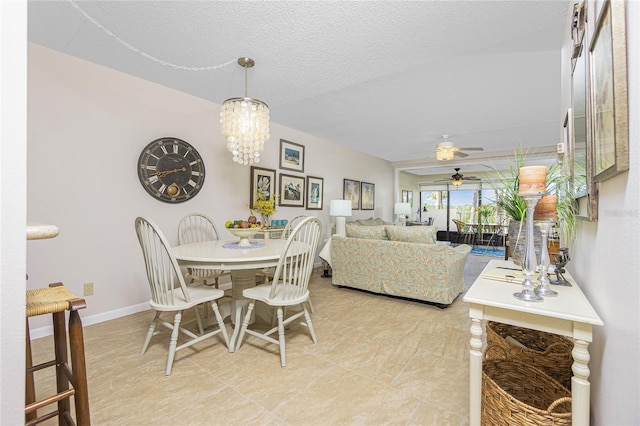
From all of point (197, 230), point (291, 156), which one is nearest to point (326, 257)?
point (291, 156)

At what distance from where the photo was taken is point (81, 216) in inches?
98.4

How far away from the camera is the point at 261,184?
4.07 m

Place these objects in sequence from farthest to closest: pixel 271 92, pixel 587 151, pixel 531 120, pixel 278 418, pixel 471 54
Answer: pixel 531 120, pixel 271 92, pixel 471 54, pixel 278 418, pixel 587 151

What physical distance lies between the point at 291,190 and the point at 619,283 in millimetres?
4040

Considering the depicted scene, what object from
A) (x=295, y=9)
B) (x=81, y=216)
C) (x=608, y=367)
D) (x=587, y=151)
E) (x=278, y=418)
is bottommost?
(x=278, y=418)

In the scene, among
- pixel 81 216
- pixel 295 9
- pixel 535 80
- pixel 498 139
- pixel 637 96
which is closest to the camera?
pixel 637 96

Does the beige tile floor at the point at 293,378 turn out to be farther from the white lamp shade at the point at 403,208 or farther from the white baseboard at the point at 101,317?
the white lamp shade at the point at 403,208

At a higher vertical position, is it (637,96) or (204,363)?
(637,96)

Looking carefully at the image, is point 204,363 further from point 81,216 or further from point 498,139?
point 498,139

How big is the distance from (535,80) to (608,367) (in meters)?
2.92

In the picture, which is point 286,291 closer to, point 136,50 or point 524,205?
point 524,205

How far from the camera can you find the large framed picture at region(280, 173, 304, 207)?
4.41m

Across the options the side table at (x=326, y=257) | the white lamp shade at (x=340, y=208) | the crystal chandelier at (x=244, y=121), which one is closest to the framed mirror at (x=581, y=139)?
the crystal chandelier at (x=244, y=121)

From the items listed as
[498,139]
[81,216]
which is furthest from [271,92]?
[498,139]
